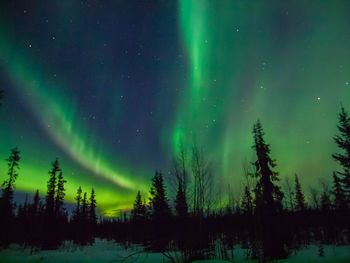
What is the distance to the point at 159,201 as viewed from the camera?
38500mm

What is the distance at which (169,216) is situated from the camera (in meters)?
41.0

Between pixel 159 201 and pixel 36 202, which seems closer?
pixel 159 201

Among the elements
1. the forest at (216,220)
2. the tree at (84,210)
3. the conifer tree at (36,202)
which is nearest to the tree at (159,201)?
the forest at (216,220)

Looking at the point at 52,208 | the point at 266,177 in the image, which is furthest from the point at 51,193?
the point at 266,177

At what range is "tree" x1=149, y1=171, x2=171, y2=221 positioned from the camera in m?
37.8

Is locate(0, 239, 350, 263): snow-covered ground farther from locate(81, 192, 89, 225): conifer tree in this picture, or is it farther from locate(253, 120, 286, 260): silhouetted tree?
locate(81, 192, 89, 225): conifer tree

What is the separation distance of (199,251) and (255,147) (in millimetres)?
16901

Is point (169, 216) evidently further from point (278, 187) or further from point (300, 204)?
point (300, 204)

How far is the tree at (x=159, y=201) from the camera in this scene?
3781 cm

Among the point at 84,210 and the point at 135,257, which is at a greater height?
the point at 84,210

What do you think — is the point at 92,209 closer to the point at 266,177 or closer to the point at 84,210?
the point at 84,210

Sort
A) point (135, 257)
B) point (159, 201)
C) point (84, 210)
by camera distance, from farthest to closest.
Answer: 1. point (84, 210)
2. point (159, 201)
3. point (135, 257)

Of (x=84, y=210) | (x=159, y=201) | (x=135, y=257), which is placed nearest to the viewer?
(x=135, y=257)

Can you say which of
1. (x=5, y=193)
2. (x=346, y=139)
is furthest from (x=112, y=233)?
(x=346, y=139)
